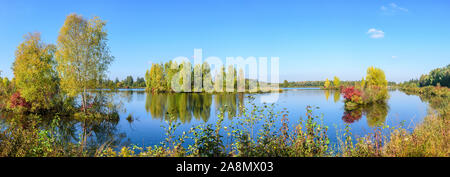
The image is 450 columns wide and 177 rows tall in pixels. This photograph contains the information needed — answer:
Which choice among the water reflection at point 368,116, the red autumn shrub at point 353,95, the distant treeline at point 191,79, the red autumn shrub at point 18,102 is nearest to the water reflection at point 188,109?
the water reflection at point 368,116

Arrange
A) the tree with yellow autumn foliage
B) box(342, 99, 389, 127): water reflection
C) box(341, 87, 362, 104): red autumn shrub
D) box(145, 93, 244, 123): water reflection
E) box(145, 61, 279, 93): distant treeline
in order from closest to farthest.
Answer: box(145, 93, 244, 123): water reflection < box(342, 99, 389, 127): water reflection < the tree with yellow autumn foliage < box(341, 87, 362, 104): red autumn shrub < box(145, 61, 279, 93): distant treeline

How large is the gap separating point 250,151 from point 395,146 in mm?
2925

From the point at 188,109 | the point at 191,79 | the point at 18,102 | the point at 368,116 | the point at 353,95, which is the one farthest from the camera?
the point at 191,79

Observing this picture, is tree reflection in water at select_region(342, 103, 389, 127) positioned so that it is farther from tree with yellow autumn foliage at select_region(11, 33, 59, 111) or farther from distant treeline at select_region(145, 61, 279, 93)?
distant treeline at select_region(145, 61, 279, 93)

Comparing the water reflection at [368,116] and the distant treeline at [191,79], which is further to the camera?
the distant treeline at [191,79]

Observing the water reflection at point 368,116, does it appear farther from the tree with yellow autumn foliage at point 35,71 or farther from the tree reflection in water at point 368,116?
the tree with yellow autumn foliage at point 35,71

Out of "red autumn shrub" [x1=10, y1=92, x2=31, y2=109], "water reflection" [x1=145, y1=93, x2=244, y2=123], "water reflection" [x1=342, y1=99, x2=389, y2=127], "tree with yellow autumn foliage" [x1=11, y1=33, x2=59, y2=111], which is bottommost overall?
"water reflection" [x1=342, y1=99, x2=389, y2=127]

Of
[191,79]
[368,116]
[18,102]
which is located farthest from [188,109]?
[191,79]

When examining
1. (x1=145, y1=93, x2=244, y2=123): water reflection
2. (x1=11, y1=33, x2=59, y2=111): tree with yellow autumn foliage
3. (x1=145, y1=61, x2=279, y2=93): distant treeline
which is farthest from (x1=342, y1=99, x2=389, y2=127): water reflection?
(x1=145, y1=61, x2=279, y2=93): distant treeline

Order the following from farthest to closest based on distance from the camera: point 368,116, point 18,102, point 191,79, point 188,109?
point 191,79 < point 188,109 < point 18,102 < point 368,116

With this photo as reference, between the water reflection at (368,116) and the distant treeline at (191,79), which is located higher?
the distant treeline at (191,79)

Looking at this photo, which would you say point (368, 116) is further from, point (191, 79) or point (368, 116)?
point (191, 79)
